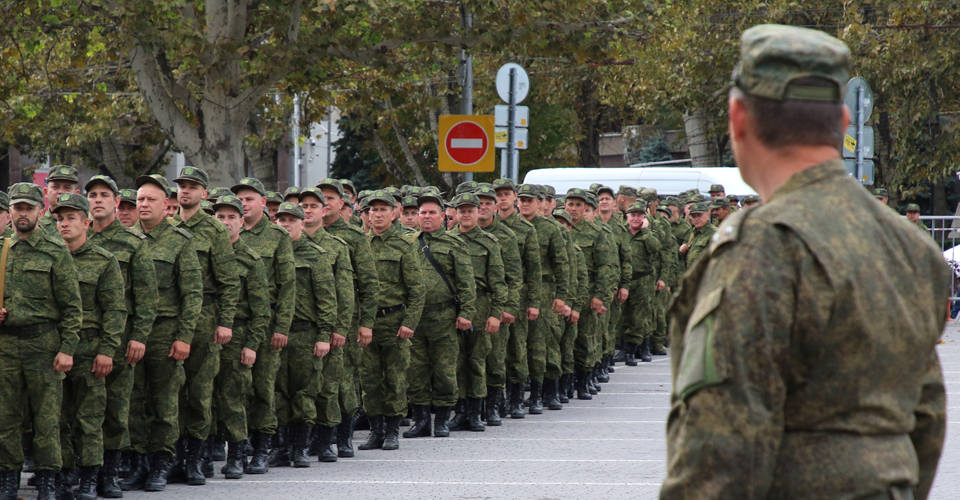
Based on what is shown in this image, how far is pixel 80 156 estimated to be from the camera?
34406mm

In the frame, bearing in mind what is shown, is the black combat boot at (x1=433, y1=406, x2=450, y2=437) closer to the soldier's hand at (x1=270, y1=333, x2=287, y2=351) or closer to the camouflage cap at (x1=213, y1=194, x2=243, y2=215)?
the soldier's hand at (x1=270, y1=333, x2=287, y2=351)

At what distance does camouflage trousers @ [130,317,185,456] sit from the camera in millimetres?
8195

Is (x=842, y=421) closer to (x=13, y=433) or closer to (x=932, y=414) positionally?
(x=932, y=414)

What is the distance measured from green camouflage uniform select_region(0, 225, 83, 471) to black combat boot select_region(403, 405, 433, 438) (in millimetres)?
3828

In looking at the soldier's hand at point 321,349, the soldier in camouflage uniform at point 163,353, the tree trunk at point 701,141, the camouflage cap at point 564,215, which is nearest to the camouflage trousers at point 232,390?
the soldier in camouflage uniform at point 163,353

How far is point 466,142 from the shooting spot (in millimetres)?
15383

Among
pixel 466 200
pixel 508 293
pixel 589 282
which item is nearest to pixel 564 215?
pixel 589 282

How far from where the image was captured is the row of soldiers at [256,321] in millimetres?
7500

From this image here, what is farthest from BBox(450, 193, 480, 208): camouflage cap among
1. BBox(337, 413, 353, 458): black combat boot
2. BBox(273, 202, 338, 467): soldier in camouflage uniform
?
BBox(337, 413, 353, 458): black combat boot

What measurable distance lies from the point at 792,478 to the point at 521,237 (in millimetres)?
9939

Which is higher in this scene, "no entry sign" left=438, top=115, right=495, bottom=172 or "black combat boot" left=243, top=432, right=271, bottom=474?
"no entry sign" left=438, top=115, right=495, bottom=172

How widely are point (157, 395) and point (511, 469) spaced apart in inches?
97.1

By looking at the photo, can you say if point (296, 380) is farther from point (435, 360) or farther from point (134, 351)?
point (134, 351)

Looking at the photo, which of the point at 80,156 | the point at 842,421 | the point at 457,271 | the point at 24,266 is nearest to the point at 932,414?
the point at 842,421
